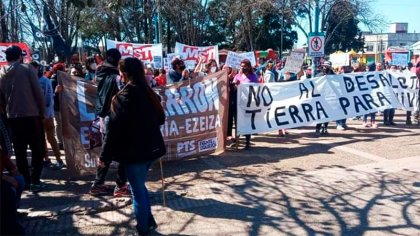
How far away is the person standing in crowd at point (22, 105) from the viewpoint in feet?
19.3

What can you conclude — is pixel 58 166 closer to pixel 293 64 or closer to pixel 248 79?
pixel 248 79

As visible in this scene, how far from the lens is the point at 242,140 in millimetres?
9984

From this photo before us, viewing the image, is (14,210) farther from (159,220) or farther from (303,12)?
(303,12)

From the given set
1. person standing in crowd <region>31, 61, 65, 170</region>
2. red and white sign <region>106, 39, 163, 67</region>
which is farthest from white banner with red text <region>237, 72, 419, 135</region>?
red and white sign <region>106, 39, 163, 67</region>

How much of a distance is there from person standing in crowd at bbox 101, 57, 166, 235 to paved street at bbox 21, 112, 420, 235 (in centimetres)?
70

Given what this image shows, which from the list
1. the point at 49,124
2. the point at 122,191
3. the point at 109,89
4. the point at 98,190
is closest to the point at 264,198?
the point at 122,191

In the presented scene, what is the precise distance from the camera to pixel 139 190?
4.54 m

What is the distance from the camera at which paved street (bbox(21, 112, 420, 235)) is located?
4.91 m

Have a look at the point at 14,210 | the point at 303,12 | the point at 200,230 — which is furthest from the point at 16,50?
the point at 303,12

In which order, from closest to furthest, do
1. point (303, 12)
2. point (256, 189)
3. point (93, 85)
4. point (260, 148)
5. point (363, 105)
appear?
point (256, 189) < point (93, 85) < point (260, 148) < point (363, 105) < point (303, 12)

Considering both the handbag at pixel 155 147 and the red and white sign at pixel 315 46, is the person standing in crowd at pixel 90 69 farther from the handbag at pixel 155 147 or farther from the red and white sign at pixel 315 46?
the red and white sign at pixel 315 46

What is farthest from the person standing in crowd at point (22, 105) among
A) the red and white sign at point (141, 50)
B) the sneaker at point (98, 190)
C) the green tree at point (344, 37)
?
the green tree at point (344, 37)

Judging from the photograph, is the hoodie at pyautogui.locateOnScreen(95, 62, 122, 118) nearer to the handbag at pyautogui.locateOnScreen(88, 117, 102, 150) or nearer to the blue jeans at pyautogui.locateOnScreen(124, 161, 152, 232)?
the handbag at pyautogui.locateOnScreen(88, 117, 102, 150)

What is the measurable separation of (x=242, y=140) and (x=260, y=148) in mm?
931
